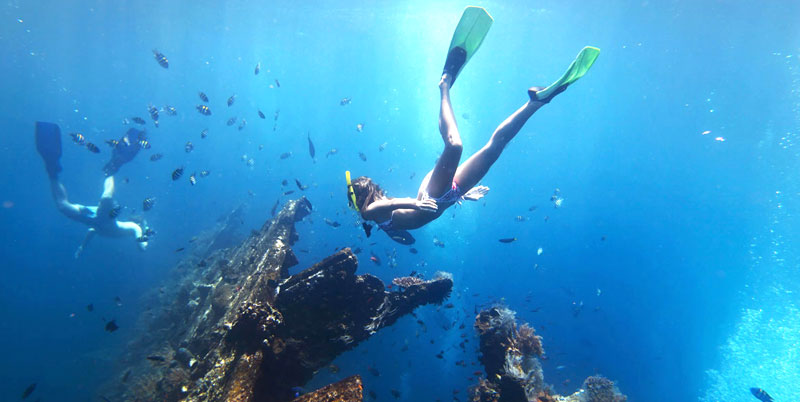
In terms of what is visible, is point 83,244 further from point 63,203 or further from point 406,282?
point 406,282

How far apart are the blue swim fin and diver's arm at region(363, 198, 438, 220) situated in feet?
64.4

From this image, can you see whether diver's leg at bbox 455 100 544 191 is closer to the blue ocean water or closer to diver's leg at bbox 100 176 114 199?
the blue ocean water

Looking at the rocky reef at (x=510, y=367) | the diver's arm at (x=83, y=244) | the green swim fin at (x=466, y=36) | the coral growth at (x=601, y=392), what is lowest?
the coral growth at (x=601, y=392)

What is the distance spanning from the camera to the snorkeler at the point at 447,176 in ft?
15.3

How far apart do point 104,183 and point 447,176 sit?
18.0 m

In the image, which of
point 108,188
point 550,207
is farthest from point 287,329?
point 550,207

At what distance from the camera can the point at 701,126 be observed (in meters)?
40.1

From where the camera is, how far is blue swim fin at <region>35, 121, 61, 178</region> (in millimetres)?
14820

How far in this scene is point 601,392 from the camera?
7227mm

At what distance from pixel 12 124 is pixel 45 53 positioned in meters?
97.0

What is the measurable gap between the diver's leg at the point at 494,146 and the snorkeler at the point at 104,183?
1638 cm

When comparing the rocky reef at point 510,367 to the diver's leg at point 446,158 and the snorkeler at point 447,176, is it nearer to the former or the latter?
the snorkeler at point 447,176

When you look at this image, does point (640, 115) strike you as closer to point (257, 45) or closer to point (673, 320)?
point (673, 320)

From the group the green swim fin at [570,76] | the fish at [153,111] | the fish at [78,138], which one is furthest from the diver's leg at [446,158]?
the fish at [78,138]
